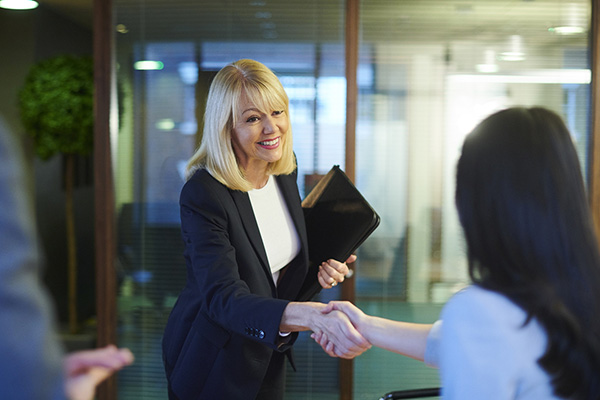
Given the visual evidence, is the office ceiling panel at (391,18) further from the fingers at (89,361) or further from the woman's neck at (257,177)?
the fingers at (89,361)

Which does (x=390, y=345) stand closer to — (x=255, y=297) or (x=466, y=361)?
(x=255, y=297)

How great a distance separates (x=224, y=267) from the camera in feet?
5.29

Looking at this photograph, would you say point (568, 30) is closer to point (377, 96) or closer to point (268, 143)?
point (377, 96)

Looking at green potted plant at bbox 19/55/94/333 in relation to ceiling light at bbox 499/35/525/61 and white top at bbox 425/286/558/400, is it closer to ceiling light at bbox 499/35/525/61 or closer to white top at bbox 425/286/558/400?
ceiling light at bbox 499/35/525/61

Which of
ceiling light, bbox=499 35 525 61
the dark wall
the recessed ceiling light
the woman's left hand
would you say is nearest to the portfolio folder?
the woman's left hand

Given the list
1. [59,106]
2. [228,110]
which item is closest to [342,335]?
[228,110]

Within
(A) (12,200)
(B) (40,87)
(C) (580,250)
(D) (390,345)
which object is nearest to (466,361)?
(C) (580,250)

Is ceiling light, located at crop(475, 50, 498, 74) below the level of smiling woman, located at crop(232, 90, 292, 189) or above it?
above

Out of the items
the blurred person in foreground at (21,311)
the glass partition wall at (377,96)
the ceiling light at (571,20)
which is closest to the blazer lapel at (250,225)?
the blurred person in foreground at (21,311)

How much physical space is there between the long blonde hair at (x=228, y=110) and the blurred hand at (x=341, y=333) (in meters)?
0.49

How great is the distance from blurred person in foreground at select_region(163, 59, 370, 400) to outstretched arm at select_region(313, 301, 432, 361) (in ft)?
0.09

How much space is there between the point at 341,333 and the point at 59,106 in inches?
128

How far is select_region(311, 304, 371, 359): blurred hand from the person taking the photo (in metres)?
1.51

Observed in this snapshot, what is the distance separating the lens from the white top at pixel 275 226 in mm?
1889
